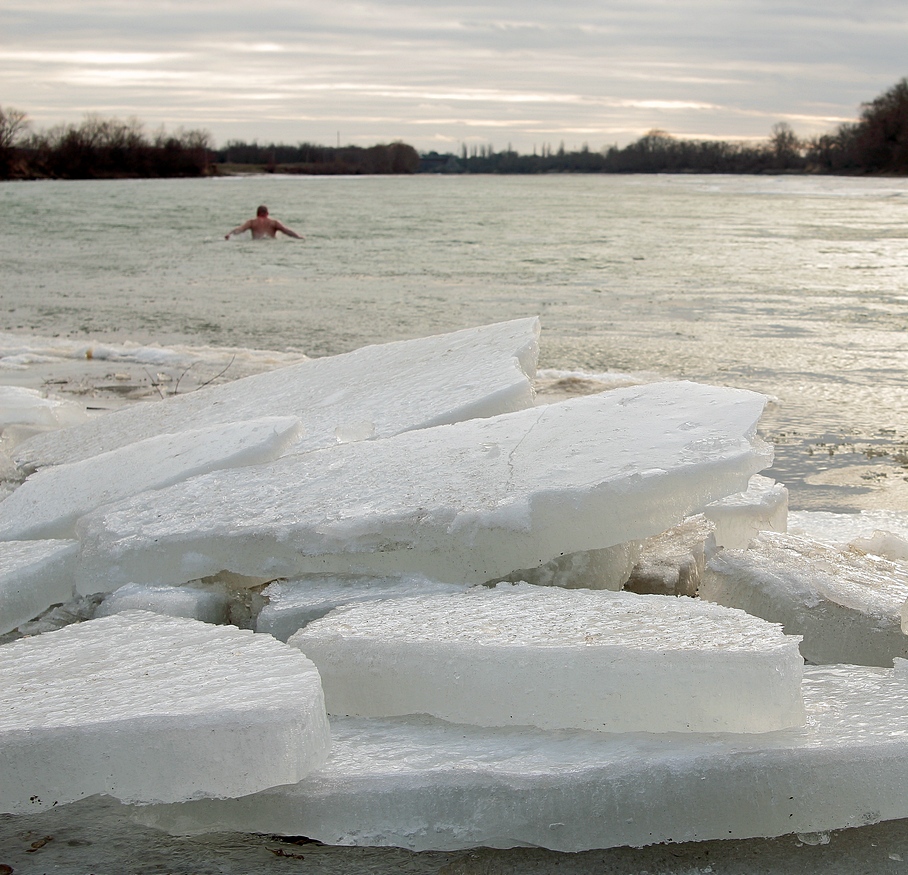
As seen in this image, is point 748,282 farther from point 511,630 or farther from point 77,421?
point 511,630

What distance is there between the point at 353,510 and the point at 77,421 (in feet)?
9.12

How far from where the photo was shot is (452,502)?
93.0 inches

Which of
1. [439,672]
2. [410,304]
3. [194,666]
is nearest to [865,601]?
[439,672]

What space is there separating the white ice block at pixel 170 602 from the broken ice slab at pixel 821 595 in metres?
1.18

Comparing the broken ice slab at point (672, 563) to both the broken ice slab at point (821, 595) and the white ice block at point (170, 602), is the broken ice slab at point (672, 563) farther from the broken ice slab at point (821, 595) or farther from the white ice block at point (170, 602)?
the white ice block at point (170, 602)

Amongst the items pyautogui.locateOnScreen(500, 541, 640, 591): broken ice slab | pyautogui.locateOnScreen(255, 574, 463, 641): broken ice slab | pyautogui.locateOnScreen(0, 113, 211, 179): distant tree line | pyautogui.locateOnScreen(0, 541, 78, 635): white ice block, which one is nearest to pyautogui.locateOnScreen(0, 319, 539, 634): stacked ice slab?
pyautogui.locateOnScreen(0, 541, 78, 635): white ice block

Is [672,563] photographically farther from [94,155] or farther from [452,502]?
[94,155]

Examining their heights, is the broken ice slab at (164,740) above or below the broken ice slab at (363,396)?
below

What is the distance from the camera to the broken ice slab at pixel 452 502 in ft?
7.47

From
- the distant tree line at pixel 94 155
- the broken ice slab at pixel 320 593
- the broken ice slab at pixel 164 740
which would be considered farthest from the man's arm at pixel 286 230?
the distant tree line at pixel 94 155

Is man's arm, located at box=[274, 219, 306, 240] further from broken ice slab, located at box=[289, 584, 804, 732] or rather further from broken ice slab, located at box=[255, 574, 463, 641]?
broken ice slab, located at box=[289, 584, 804, 732]

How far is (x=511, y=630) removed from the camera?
1922 mm

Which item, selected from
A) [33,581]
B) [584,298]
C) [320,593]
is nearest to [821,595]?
[320,593]

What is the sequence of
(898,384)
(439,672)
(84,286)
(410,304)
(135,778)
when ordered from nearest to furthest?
(135,778), (439,672), (898,384), (410,304), (84,286)
